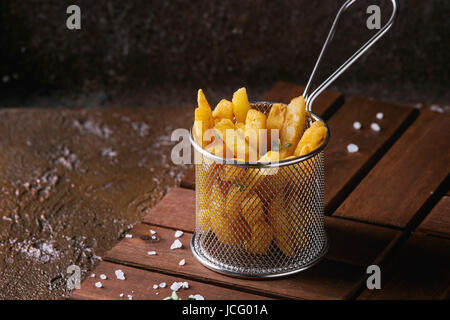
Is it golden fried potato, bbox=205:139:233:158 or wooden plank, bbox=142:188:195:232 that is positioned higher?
golden fried potato, bbox=205:139:233:158

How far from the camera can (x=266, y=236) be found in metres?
1.26

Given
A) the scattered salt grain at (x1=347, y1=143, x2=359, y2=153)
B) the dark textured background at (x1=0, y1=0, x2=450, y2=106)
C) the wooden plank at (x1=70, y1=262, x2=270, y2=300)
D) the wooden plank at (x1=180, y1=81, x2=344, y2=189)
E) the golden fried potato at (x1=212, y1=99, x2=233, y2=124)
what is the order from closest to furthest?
the wooden plank at (x1=70, y1=262, x2=270, y2=300), the golden fried potato at (x1=212, y1=99, x2=233, y2=124), the scattered salt grain at (x1=347, y1=143, x2=359, y2=153), the wooden plank at (x1=180, y1=81, x2=344, y2=189), the dark textured background at (x1=0, y1=0, x2=450, y2=106)

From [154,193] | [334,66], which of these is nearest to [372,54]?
[334,66]

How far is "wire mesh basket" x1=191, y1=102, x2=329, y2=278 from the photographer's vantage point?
1.23m

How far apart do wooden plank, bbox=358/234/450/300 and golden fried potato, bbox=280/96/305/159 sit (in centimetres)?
29

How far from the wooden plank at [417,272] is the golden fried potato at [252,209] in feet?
0.75

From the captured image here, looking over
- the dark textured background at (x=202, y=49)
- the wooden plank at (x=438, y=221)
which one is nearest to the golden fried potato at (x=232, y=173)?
the wooden plank at (x=438, y=221)

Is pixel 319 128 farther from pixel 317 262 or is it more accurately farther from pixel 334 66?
pixel 334 66

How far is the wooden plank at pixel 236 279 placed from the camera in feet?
4.01

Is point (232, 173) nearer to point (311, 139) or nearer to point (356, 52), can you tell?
point (311, 139)

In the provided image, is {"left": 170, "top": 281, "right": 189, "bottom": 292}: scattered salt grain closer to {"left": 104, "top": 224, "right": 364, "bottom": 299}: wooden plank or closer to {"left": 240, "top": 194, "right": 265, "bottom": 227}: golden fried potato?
{"left": 104, "top": 224, "right": 364, "bottom": 299}: wooden plank

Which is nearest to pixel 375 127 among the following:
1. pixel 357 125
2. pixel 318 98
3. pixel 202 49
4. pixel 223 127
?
pixel 357 125

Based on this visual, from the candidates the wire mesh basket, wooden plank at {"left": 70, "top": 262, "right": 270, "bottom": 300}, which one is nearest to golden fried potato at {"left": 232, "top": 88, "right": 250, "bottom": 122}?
the wire mesh basket
